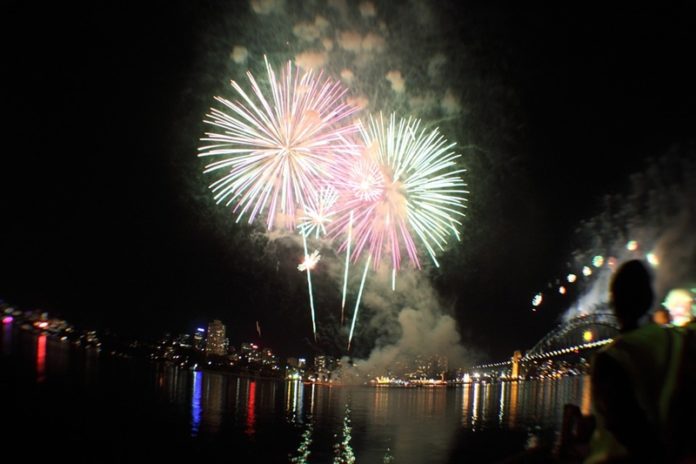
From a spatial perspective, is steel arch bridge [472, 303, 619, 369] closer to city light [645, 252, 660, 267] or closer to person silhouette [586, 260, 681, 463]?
city light [645, 252, 660, 267]

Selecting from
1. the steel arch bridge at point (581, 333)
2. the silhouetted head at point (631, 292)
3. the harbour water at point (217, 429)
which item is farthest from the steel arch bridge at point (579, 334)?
the silhouetted head at point (631, 292)

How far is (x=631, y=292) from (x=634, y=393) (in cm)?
40

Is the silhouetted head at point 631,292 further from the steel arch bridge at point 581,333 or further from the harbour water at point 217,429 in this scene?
the steel arch bridge at point 581,333

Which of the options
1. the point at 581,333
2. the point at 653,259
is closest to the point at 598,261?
the point at 653,259

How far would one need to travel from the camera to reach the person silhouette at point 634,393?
155 cm

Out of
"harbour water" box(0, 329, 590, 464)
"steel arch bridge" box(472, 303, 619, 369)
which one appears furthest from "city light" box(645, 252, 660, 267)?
"steel arch bridge" box(472, 303, 619, 369)

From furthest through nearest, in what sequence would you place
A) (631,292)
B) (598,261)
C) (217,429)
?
(598,261), (217,429), (631,292)

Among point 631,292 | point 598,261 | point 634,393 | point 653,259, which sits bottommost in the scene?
point 634,393

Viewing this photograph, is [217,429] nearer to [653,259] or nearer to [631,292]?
[653,259]

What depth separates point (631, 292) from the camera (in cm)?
187

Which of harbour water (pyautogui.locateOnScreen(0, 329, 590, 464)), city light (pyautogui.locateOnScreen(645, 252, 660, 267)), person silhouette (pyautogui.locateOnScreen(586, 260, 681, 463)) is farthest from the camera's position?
city light (pyautogui.locateOnScreen(645, 252, 660, 267))

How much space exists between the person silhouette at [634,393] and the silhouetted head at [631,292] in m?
0.16

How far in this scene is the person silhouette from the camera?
1555 millimetres

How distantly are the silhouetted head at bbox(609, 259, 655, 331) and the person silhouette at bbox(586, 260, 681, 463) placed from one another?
16 cm
